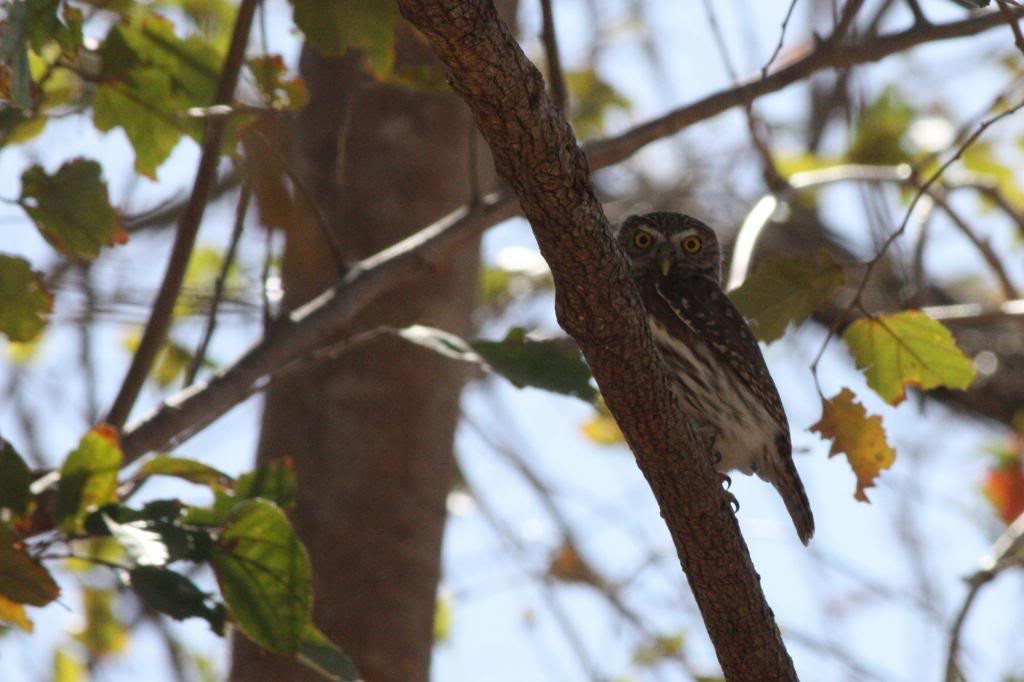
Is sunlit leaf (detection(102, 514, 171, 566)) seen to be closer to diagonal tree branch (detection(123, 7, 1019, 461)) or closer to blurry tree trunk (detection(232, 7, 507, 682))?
diagonal tree branch (detection(123, 7, 1019, 461))

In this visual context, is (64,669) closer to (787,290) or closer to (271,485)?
(271,485)

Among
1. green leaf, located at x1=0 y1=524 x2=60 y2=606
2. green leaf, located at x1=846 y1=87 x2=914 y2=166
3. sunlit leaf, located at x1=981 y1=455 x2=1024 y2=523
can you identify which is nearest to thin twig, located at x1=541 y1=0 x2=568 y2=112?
green leaf, located at x1=0 y1=524 x2=60 y2=606

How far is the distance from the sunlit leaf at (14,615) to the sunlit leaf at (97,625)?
2.55 metres

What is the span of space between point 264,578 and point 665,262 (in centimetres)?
228

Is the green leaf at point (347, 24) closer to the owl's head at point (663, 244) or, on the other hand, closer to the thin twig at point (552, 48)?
the thin twig at point (552, 48)

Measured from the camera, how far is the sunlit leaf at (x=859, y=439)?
3.36m

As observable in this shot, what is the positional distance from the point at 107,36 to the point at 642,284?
201cm

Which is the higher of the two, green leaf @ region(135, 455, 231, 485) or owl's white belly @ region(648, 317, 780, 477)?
owl's white belly @ region(648, 317, 780, 477)

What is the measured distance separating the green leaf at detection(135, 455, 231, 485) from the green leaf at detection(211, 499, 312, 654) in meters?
0.27

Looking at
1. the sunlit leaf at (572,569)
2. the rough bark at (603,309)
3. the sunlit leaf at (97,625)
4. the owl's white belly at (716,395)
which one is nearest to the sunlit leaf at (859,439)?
the rough bark at (603,309)

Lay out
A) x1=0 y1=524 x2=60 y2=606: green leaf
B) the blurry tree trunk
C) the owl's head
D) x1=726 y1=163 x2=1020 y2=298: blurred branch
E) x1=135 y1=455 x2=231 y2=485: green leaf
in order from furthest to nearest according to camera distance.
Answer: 1. the owl's head
2. the blurry tree trunk
3. x1=726 y1=163 x2=1020 y2=298: blurred branch
4. x1=135 y1=455 x2=231 y2=485: green leaf
5. x1=0 y1=524 x2=60 y2=606: green leaf

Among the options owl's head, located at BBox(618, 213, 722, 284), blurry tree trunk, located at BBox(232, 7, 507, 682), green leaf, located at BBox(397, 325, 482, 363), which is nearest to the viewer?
green leaf, located at BBox(397, 325, 482, 363)

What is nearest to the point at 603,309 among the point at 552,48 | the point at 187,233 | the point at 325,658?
the point at 325,658

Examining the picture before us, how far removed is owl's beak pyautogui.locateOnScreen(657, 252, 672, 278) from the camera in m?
4.70
